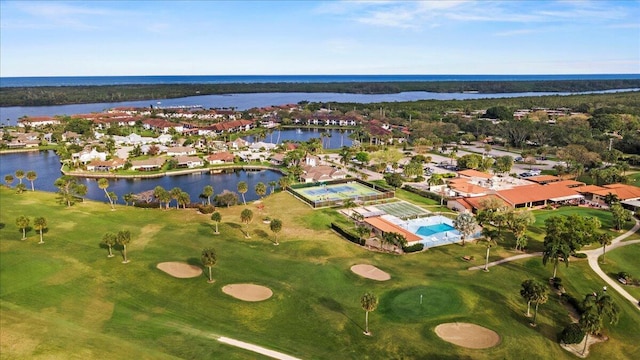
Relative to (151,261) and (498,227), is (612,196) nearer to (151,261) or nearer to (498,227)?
(498,227)

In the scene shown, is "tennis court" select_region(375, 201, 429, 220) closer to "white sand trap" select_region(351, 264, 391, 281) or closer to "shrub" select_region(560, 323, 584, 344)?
"white sand trap" select_region(351, 264, 391, 281)

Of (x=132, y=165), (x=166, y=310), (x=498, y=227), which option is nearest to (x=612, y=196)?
(x=498, y=227)

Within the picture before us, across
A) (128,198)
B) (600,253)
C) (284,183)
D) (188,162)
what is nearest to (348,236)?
(284,183)

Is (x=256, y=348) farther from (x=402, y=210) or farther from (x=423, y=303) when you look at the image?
(x=402, y=210)

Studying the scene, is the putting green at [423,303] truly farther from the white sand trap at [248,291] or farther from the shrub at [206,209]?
the shrub at [206,209]

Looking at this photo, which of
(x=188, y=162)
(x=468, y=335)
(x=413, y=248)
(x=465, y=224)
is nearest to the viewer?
(x=468, y=335)

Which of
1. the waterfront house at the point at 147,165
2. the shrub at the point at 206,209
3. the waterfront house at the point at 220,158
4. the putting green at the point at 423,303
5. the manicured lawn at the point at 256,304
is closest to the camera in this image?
the manicured lawn at the point at 256,304

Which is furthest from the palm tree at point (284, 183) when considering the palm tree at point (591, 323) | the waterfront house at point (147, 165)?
the palm tree at point (591, 323)
